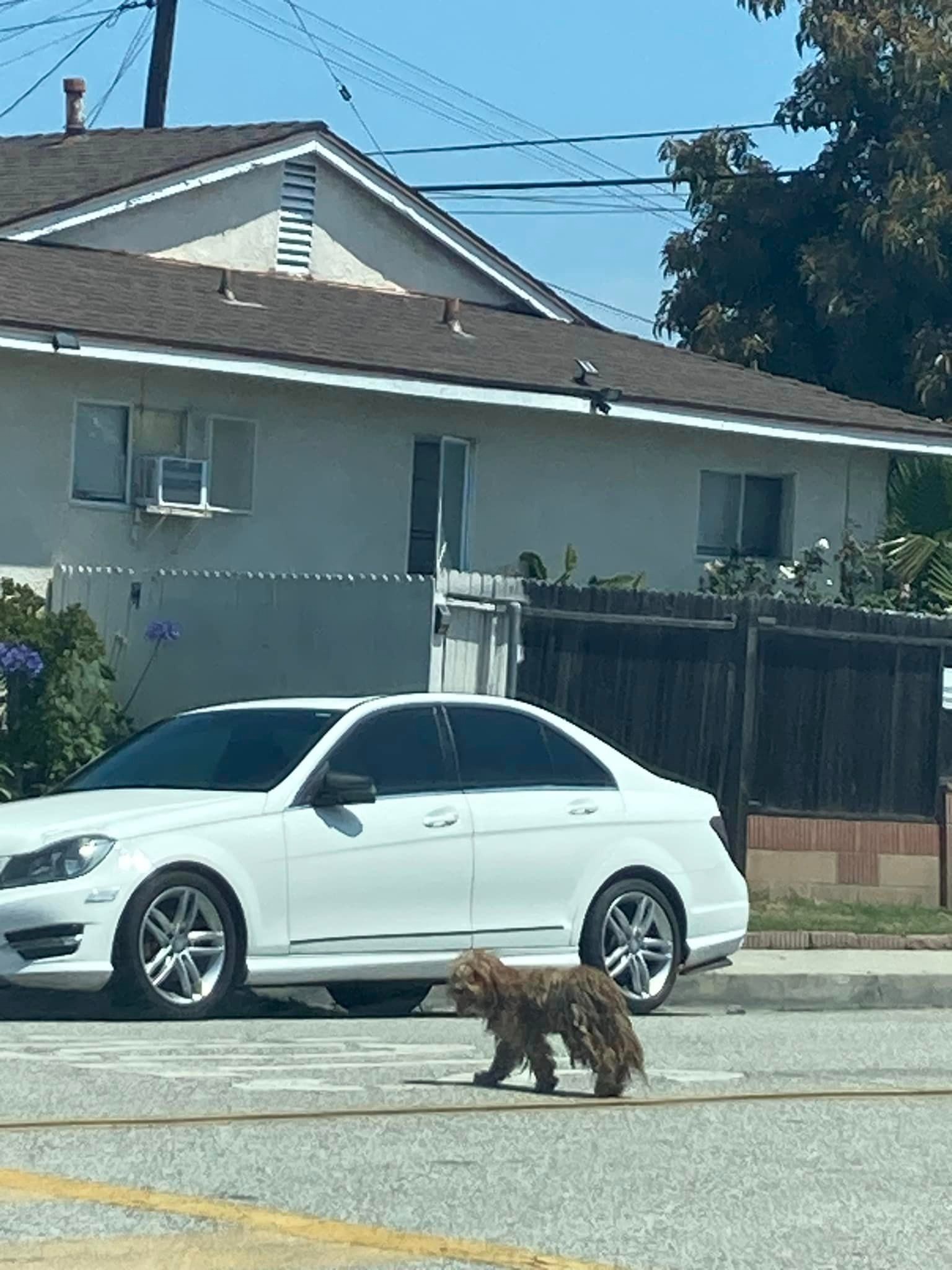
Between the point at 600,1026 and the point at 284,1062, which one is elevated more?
the point at 600,1026

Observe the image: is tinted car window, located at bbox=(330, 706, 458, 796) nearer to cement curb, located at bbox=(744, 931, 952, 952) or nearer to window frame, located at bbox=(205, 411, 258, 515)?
cement curb, located at bbox=(744, 931, 952, 952)

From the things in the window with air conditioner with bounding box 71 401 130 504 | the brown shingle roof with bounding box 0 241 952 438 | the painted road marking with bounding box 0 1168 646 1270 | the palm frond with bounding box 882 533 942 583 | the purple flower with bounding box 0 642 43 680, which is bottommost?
the painted road marking with bounding box 0 1168 646 1270

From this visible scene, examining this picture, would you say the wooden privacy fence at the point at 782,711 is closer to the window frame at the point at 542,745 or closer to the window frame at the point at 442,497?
the window frame at the point at 442,497

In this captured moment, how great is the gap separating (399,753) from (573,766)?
1.05 meters

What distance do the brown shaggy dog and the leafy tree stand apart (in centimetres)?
2271

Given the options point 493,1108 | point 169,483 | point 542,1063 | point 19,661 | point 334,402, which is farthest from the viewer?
point 334,402

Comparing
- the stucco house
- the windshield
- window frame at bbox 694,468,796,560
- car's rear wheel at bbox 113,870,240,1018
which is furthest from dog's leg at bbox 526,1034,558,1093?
window frame at bbox 694,468,796,560

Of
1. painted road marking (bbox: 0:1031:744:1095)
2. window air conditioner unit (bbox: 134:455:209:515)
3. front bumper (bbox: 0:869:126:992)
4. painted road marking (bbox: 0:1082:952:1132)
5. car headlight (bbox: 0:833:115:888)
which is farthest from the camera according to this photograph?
window air conditioner unit (bbox: 134:455:209:515)

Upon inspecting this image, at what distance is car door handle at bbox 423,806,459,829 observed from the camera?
1259 centimetres

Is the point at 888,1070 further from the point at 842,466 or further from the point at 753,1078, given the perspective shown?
the point at 842,466

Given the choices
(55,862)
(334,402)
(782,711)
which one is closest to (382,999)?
(55,862)

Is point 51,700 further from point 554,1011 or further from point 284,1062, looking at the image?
point 554,1011

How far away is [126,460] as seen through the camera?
2008 cm

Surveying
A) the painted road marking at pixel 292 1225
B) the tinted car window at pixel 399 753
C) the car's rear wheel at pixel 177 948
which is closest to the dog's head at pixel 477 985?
the painted road marking at pixel 292 1225
